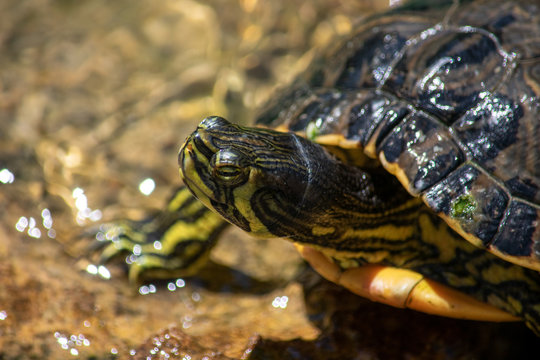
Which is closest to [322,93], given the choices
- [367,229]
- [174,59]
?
[367,229]

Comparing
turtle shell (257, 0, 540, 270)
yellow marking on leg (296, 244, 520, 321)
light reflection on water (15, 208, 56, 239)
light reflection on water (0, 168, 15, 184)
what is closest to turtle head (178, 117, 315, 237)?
turtle shell (257, 0, 540, 270)

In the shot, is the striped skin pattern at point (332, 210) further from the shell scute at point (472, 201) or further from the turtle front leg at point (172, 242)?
the turtle front leg at point (172, 242)

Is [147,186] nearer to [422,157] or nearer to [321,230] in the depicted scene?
[321,230]

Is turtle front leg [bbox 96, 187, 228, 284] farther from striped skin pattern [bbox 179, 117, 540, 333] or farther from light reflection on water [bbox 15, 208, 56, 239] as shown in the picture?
striped skin pattern [bbox 179, 117, 540, 333]

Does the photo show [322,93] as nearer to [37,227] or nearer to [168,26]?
[37,227]

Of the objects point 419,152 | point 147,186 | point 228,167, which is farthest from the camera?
point 147,186

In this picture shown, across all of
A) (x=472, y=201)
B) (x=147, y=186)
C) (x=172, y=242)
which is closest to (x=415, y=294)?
(x=472, y=201)

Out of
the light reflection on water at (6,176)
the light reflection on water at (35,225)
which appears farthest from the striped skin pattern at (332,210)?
the light reflection on water at (6,176)
